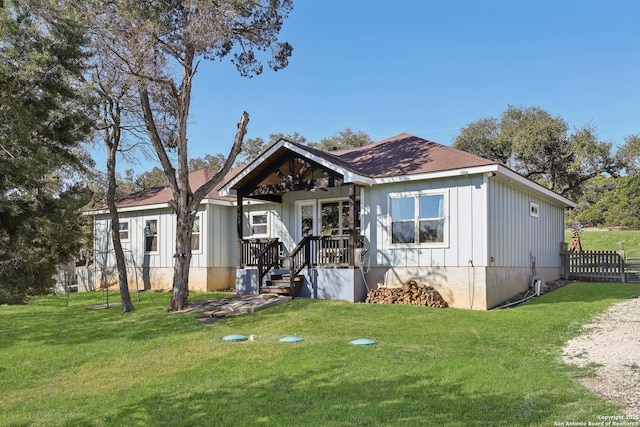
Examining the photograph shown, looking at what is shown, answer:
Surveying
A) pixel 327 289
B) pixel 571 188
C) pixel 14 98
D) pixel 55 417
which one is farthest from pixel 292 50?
pixel 571 188

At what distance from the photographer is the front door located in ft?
50.6

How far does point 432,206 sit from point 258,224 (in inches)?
263

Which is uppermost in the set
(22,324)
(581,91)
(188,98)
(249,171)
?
(581,91)

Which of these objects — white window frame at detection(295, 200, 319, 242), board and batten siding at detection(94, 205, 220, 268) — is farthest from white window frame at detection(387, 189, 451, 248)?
board and batten siding at detection(94, 205, 220, 268)

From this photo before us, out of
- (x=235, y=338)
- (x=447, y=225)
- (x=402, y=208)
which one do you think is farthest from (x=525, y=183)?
(x=235, y=338)

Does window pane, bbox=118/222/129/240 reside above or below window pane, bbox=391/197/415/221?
below

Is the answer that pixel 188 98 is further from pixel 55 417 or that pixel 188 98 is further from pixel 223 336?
pixel 55 417

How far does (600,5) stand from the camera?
15.3m

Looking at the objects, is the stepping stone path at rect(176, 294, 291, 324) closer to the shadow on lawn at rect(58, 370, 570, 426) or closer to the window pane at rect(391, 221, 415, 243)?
the window pane at rect(391, 221, 415, 243)

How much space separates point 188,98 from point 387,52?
11552mm

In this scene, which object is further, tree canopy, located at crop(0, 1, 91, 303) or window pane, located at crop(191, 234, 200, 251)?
window pane, located at crop(191, 234, 200, 251)

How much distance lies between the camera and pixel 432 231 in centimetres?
1235

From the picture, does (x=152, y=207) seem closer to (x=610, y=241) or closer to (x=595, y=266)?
(x=595, y=266)

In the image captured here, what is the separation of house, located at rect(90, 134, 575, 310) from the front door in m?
0.03
